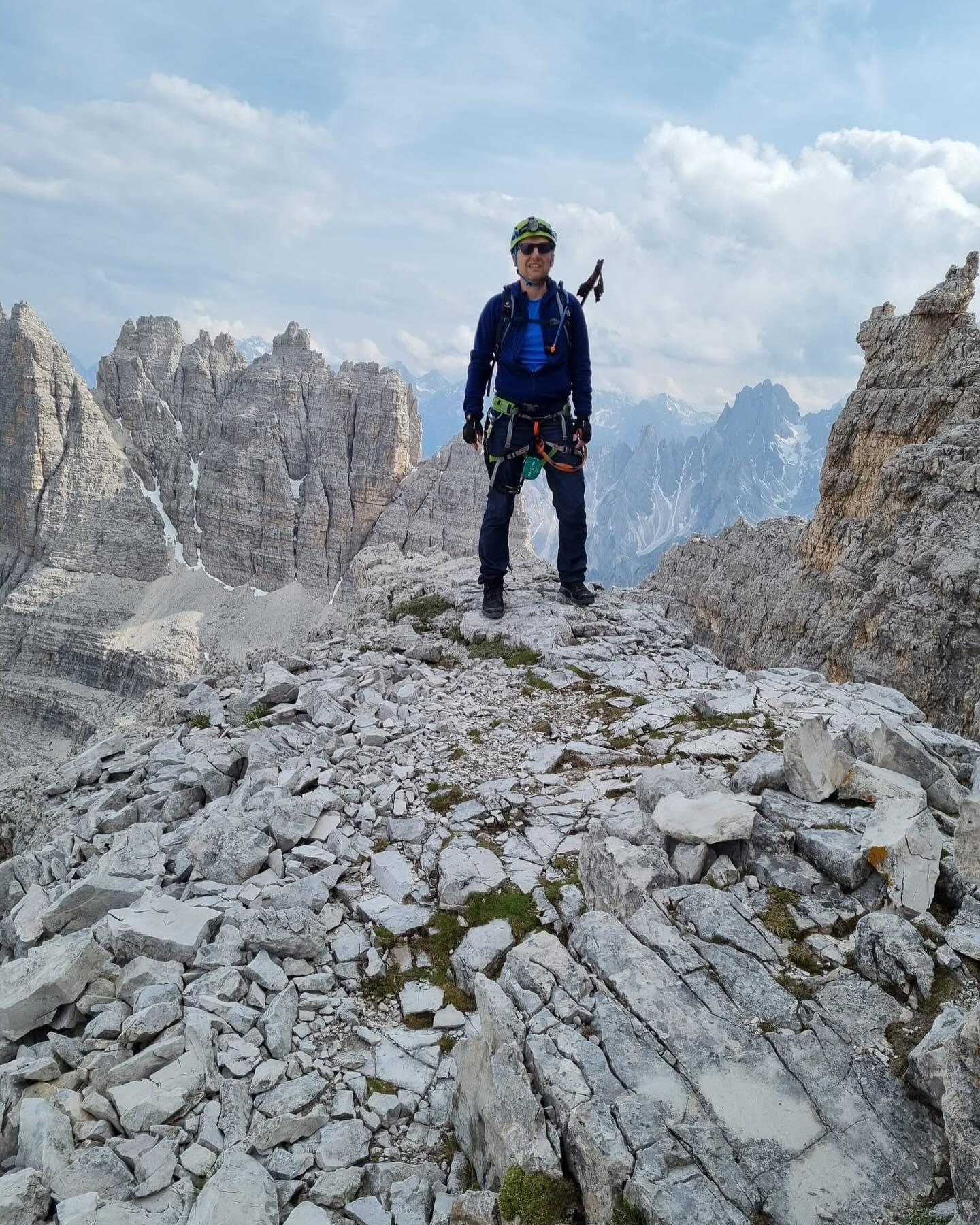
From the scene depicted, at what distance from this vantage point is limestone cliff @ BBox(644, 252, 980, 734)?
1781 cm

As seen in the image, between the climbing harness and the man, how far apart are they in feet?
0.04

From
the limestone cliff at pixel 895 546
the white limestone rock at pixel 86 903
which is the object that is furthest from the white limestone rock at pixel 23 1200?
the limestone cliff at pixel 895 546

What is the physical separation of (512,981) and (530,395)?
30.7 feet

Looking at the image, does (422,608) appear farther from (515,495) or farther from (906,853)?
(906,853)

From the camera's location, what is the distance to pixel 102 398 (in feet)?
338

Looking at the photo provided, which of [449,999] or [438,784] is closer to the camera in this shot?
[449,999]

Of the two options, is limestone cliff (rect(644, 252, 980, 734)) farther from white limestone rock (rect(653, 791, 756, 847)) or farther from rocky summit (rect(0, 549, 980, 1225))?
white limestone rock (rect(653, 791, 756, 847))

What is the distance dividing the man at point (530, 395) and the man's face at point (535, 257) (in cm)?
1

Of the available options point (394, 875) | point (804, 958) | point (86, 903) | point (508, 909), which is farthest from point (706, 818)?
point (86, 903)

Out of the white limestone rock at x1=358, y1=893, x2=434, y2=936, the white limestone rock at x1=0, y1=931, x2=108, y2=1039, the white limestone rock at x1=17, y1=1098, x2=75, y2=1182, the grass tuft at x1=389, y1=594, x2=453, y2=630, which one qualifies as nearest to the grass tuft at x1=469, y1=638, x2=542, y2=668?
the grass tuft at x1=389, y1=594, x2=453, y2=630

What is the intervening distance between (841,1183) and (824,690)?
6.88 metres

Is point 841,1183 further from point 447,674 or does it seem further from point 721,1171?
point 447,674

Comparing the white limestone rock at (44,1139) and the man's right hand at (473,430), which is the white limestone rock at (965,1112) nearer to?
the white limestone rock at (44,1139)

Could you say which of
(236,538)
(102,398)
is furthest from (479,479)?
(102,398)
